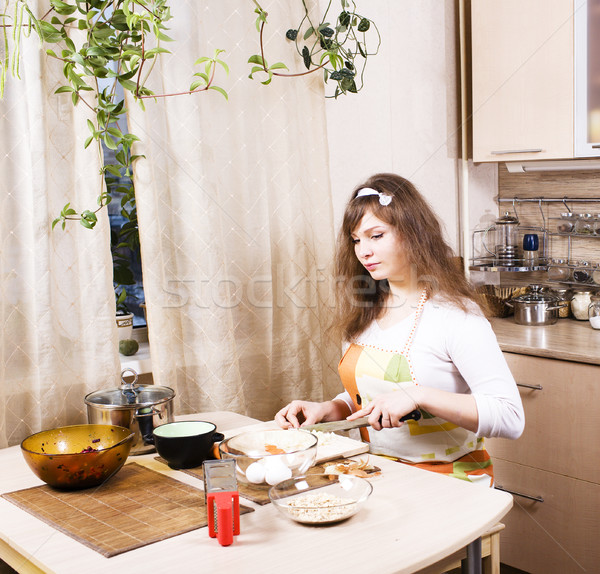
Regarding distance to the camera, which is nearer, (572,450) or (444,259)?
(444,259)

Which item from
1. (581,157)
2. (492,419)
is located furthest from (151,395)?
(581,157)

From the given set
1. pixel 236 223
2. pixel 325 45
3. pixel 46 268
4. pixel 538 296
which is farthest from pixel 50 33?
pixel 538 296

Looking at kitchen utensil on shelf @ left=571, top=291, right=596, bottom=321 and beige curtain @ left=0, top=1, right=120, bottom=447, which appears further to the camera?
kitchen utensil on shelf @ left=571, top=291, right=596, bottom=321

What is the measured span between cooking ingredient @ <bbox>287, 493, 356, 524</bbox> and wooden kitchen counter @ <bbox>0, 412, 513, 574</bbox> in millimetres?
17

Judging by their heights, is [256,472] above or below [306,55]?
below

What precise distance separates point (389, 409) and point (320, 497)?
0.95 ft

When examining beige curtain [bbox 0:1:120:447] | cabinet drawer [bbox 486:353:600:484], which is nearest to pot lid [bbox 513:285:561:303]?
cabinet drawer [bbox 486:353:600:484]

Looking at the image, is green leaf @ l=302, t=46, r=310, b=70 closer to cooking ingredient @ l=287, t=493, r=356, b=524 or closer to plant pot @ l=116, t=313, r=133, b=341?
plant pot @ l=116, t=313, r=133, b=341

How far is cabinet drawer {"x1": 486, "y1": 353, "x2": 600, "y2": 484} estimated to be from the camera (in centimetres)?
216

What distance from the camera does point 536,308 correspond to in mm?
2602

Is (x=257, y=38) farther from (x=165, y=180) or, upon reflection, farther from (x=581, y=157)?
(x=581, y=157)

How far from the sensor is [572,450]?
222 cm

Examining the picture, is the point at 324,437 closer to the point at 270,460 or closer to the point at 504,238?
the point at 270,460

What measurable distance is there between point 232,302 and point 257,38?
2.61ft
